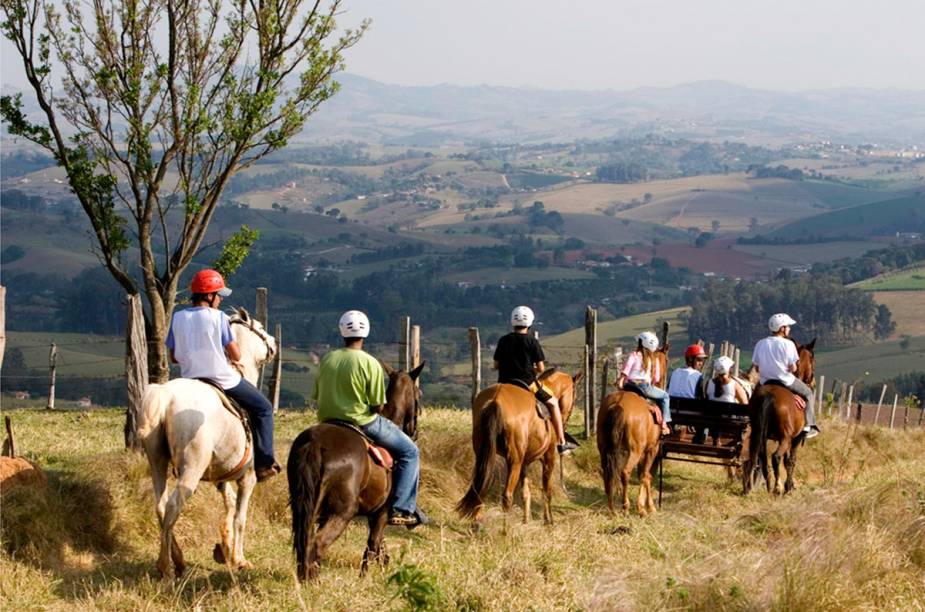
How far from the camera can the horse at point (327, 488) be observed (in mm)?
9430

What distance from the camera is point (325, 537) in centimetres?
959

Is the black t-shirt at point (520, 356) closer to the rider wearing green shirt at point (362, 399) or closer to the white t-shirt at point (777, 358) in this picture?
the rider wearing green shirt at point (362, 399)

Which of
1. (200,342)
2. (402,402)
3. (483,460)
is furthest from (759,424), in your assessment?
(200,342)

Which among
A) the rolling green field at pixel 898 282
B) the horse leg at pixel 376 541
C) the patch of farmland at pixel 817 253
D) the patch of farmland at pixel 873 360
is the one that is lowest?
the patch of farmland at pixel 873 360

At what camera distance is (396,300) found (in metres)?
143

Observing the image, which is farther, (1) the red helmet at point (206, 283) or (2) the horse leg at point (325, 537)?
(1) the red helmet at point (206, 283)

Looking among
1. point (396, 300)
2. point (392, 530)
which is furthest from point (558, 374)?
point (396, 300)

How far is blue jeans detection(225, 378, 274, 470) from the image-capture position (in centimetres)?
1079

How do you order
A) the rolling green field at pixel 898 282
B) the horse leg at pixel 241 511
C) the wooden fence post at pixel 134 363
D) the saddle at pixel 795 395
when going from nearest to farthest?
1. the horse leg at pixel 241 511
2. the wooden fence post at pixel 134 363
3. the saddle at pixel 795 395
4. the rolling green field at pixel 898 282

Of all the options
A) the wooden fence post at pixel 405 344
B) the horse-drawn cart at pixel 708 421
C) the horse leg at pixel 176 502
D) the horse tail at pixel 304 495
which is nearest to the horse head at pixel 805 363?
the horse-drawn cart at pixel 708 421

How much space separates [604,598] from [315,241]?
18608cm

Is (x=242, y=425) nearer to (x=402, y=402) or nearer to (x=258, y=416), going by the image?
(x=258, y=416)

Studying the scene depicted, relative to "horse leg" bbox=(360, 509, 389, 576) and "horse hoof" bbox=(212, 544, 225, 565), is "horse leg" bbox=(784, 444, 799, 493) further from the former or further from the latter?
"horse hoof" bbox=(212, 544, 225, 565)

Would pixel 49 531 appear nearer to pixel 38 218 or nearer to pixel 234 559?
pixel 234 559
